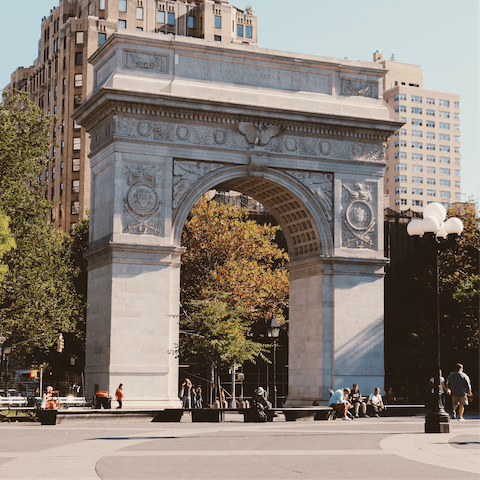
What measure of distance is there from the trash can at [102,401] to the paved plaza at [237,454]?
9.39m

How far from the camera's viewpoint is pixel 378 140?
1635 inches

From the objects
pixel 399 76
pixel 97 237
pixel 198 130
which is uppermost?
pixel 399 76

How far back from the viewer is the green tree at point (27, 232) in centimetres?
4000

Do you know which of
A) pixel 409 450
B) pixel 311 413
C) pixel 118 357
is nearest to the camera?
pixel 409 450

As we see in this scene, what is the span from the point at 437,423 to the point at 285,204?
2043 cm

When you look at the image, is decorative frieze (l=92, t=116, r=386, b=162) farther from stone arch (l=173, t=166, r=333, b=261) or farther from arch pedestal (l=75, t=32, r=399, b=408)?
stone arch (l=173, t=166, r=333, b=261)

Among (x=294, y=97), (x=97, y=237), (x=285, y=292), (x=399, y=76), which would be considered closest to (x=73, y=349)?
(x=285, y=292)

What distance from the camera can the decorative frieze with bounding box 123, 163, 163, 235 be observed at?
121 ft

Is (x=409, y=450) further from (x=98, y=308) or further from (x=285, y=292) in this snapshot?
(x=285, y=292)

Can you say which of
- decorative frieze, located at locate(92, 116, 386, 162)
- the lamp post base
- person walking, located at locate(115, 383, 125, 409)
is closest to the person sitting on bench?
person walking, located at locate(115, 383, 125, 409)

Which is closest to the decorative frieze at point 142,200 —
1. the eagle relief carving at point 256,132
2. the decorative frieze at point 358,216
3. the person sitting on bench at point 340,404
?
the eagle relief carving at point 256,132

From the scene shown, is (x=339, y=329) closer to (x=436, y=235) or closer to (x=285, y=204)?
(x=285, y=204)

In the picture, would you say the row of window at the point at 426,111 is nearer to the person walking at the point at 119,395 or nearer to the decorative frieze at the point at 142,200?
the decorative frieze at the point at 142,200

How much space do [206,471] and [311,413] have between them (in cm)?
1827
